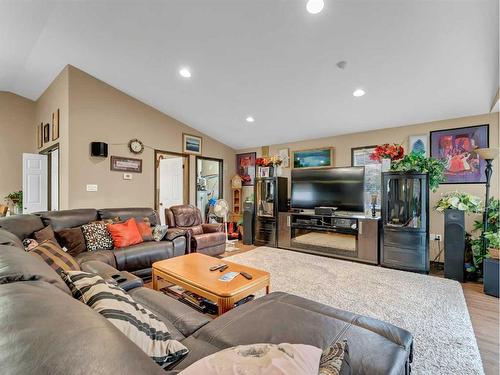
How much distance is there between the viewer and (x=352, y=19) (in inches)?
95.0

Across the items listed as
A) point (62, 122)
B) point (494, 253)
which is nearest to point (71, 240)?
point (62, 122)

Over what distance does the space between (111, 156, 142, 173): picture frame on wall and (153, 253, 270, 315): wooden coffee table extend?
2.75 meters

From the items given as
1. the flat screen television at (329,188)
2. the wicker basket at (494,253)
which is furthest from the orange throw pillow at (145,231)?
the wicker basket at (494,253)

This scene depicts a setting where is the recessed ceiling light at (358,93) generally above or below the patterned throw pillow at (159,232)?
above

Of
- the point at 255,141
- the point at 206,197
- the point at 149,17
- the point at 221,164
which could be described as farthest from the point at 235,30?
the point at 206,197

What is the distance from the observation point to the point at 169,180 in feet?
18.1

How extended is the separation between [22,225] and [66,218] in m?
0.46

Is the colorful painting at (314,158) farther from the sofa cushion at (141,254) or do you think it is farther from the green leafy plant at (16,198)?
the green leafy plant at (16,198)

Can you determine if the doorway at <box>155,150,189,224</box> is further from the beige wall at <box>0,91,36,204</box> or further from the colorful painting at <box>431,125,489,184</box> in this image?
the colorful painting at <box>431,125,489,184</box>

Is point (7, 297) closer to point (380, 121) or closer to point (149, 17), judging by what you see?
point (149, 17)

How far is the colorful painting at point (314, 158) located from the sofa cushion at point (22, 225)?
14.4 ft

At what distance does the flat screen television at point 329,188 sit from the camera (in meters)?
4.33

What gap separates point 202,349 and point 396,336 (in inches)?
37.1

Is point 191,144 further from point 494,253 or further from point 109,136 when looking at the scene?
point 494,253
